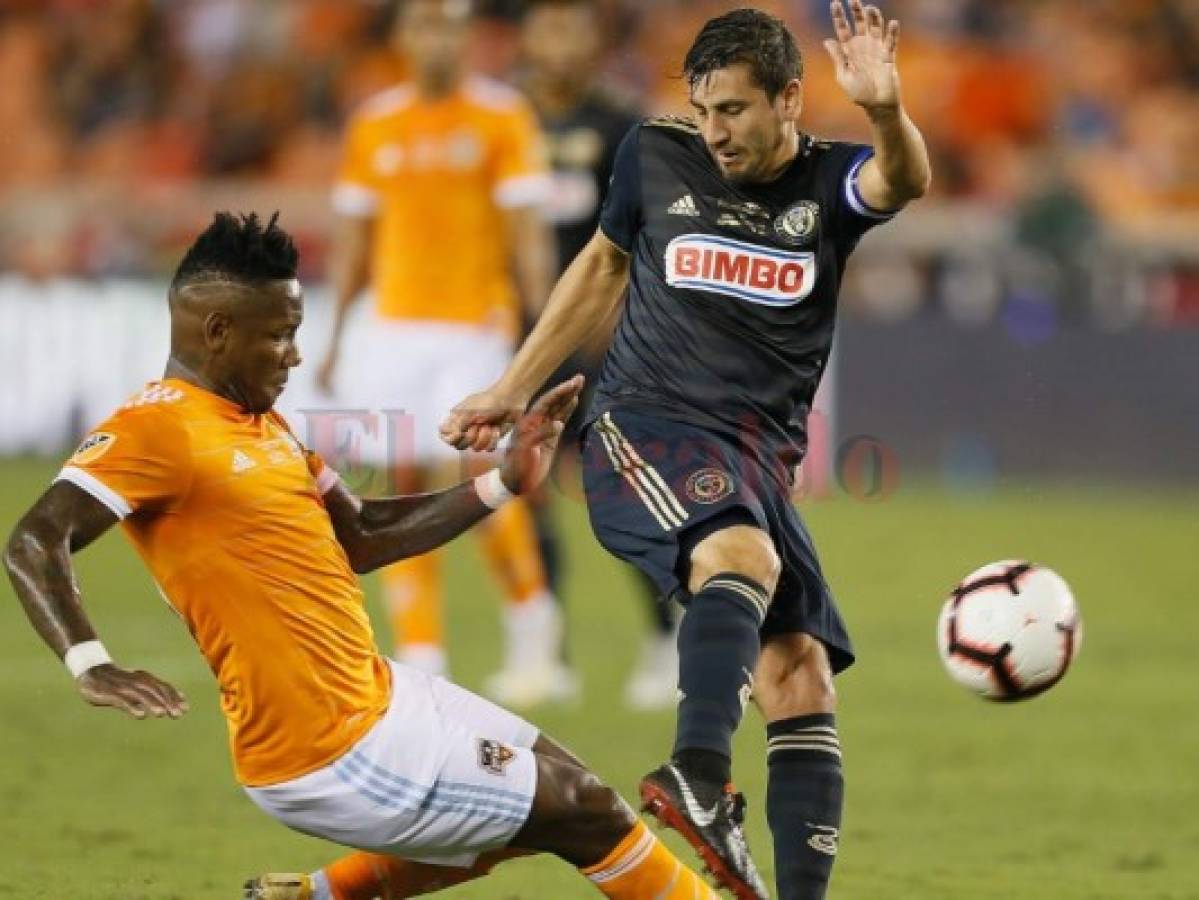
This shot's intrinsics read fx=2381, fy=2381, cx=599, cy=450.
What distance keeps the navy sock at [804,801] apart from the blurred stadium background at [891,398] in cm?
73

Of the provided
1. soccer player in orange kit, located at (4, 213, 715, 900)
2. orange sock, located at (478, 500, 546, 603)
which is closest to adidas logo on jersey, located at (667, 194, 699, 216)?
soccer player in orange kit, located at (4, 213, 715, 900)

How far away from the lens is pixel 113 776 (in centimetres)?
806

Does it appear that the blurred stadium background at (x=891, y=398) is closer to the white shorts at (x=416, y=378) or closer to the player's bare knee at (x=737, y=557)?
the white shorts at (x=416, y=378)

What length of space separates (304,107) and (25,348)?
14.1 feet

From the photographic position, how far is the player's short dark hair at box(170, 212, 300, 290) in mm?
4875

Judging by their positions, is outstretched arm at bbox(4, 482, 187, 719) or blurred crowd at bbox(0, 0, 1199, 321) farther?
blurred crowd at bbox(0, 0, 1199, 321)

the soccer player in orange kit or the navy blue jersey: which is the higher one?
the navy blue jersey

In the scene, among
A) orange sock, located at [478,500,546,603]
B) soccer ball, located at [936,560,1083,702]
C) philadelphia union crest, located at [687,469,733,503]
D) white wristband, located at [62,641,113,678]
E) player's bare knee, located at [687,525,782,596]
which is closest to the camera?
white wristband, located at [62,641,113,678]

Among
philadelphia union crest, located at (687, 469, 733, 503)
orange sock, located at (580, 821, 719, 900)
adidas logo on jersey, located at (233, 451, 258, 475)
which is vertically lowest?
orange sock, located at (580, 821, 719, 900)

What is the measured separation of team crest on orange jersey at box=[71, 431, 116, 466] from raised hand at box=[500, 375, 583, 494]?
1003 millimetres

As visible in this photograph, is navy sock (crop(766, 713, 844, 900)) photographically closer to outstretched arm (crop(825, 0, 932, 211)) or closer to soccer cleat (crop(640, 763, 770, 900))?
soccer cleat (crop(640, 763, 770, 900))

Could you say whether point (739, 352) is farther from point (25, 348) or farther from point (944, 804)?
point (25, 348)

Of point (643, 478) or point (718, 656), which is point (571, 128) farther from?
point (718, 656)

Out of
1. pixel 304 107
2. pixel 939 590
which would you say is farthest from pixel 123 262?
pixel 939 590
